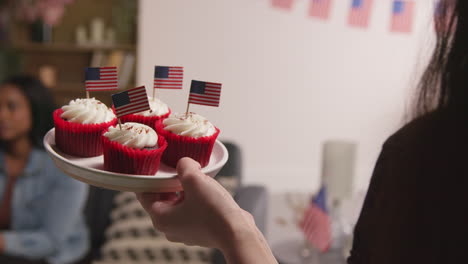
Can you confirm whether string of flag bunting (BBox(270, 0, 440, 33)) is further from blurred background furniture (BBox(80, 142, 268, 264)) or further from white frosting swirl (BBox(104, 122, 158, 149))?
white frosting swirl (BBox(104, 122, 158, 149))

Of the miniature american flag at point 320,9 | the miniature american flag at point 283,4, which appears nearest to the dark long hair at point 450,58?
the miniature american flag at point 283,4

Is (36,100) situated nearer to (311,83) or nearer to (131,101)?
(131,101)

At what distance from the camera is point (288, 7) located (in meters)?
3.00

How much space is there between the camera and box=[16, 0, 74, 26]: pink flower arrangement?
402 centimetres

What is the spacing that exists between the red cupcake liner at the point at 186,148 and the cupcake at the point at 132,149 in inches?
0.4

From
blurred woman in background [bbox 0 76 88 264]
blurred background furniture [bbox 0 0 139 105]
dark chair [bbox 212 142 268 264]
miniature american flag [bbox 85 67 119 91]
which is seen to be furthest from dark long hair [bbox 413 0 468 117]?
blurred background furniture [bbox 0 0 139 105]

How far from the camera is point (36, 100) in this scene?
6.37 ft

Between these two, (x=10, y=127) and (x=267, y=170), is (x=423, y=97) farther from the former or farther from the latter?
(x=267, y=170)

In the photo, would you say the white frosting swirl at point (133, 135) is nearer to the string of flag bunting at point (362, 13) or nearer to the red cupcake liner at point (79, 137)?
the red cupcake liner at point (79, 137)

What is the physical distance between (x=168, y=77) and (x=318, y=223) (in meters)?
1.18

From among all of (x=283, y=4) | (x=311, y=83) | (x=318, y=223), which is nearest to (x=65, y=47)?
(x=283, y=4)

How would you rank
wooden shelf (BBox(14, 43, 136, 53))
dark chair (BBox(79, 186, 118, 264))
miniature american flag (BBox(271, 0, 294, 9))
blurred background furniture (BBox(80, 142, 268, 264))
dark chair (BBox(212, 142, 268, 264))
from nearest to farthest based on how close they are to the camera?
1. blurred background furniture (BBox(80, 142, 268, 264))
2. dark chair (BBox(212, 142, 268, 264))
3. dark chair (BBox(79, 186, 118, 264))
4. miniature american flag (BBox(271, 0, 294, 9))
5. wooden shelf (BBox(14, 43, 136, 53))

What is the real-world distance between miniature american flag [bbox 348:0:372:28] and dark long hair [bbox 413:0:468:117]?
2.59 metres

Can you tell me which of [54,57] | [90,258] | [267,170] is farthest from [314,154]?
[54,57]
